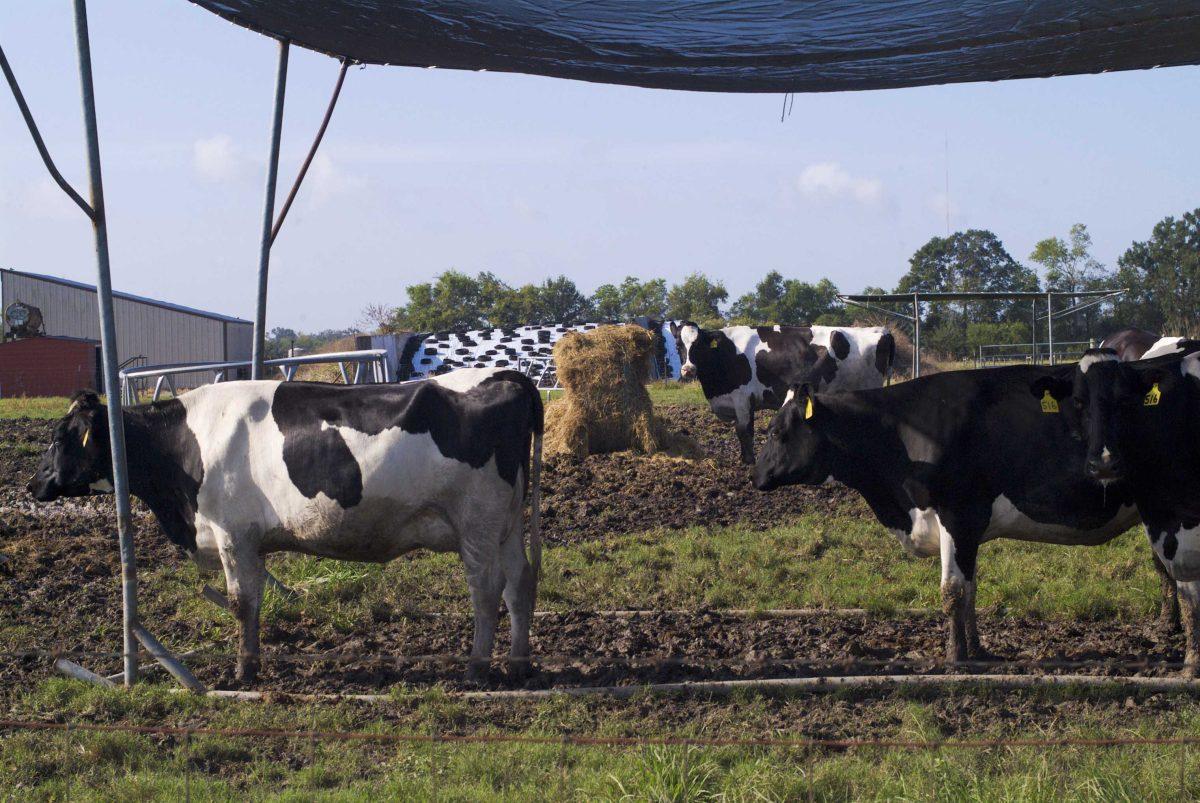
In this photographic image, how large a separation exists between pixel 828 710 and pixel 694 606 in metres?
2.42

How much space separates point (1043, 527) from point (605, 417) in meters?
9.00

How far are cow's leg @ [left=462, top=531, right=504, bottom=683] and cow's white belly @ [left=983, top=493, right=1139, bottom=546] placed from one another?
293 cm

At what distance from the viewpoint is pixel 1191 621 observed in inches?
246

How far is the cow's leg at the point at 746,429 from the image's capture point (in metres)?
14.6

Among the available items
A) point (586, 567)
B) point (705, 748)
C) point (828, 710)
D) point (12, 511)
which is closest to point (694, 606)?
point (586, 567)

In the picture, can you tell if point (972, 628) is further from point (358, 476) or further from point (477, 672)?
point (358, 476)

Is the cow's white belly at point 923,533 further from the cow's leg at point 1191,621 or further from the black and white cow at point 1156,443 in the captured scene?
the cow's leg at point 1191,621

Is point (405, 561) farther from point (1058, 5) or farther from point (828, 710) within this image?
point (1058, 5)

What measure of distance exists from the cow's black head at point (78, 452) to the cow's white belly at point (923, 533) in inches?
199

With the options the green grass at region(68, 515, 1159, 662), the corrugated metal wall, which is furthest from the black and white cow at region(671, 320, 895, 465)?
the corrugated metal wall

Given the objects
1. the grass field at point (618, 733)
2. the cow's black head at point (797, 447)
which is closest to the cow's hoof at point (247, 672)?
the grass field at point (618, 733)

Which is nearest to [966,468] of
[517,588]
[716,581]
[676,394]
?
[716,581]

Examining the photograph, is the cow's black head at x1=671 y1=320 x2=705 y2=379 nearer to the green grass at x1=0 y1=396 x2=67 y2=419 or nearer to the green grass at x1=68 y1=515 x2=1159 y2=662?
the green grass at x1=68 y1=515 x2=1159 y2=662

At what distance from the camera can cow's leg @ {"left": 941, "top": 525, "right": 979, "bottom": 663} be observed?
257 inches
